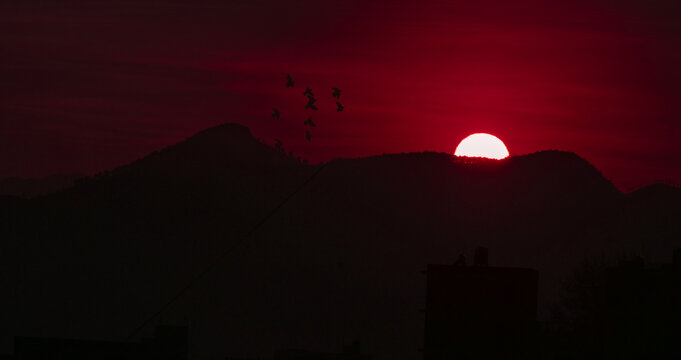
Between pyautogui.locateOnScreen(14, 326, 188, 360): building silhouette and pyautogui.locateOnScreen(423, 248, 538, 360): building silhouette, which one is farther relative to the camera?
pyautogui.locateOnScreen(14, 326, 188, 360): building silhouette

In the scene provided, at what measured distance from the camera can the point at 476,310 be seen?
5594 centimetres

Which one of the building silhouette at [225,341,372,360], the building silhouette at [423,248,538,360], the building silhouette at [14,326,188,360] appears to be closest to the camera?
the building silhouette at [423,248,538,360]

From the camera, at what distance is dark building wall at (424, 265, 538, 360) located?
56.0m

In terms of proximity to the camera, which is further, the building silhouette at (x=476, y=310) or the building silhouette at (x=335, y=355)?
the building silhouette at (x=335, y=355)

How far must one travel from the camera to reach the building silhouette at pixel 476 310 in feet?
184

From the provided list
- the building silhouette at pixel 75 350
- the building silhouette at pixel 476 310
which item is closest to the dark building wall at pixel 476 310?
the building silhouette at pixel 476 310

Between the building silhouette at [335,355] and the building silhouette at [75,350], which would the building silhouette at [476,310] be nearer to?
the building silhouette at [75,350]

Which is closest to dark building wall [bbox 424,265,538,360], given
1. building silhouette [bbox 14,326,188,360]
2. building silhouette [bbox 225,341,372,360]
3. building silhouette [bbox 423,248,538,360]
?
building silhouette [bbox 423,248,538,360]

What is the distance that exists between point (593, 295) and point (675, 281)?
51135 millimetres

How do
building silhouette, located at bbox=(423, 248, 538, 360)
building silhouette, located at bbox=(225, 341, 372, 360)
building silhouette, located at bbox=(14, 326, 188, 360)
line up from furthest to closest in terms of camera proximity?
building silhouette, located at bbox=(225, 341, 372, 360), building silhouette, located at bbox=(14, 326, 188, 360), building silhouette, located at bbox=(423, 248, 538, 360)

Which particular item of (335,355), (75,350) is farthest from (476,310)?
(335,355)

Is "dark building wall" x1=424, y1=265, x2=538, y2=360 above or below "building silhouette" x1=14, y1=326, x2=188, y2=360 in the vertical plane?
above

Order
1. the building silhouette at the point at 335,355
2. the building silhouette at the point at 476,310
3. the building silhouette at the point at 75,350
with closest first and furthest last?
1. the building silhouette at the point at 476,310
2. the building silhouette at the point at 75,350
3. the building silhouette at the point at 335,355

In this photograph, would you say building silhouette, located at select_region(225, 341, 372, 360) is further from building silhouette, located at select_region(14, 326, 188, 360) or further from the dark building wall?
the dark building wall
